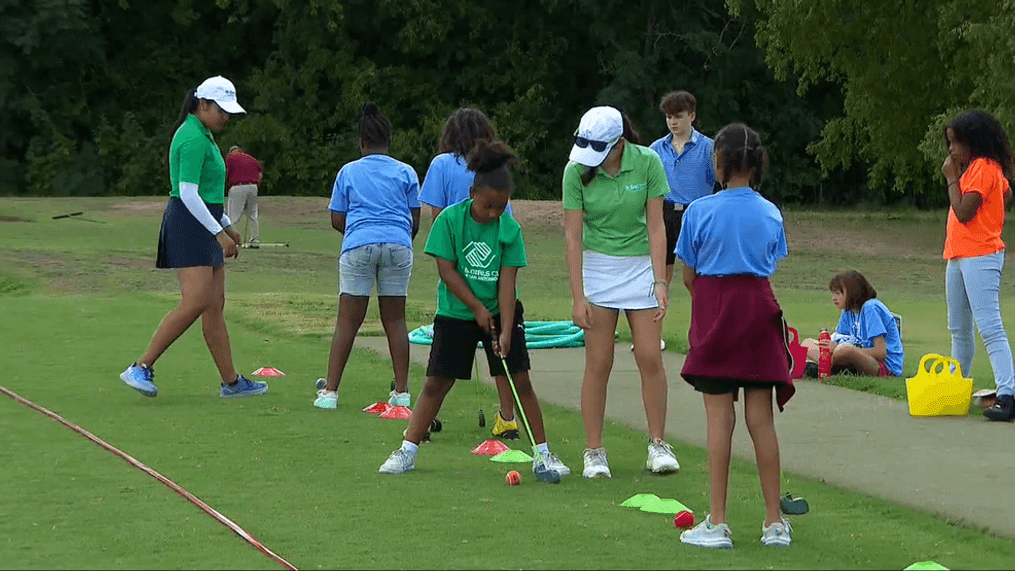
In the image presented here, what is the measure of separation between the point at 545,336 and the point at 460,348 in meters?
5.42

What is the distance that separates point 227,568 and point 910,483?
3375 mm

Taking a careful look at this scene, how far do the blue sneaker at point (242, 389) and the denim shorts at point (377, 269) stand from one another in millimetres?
1100

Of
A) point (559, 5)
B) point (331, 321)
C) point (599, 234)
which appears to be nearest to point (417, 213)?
point (599, 234)

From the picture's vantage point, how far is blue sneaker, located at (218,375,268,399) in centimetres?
967

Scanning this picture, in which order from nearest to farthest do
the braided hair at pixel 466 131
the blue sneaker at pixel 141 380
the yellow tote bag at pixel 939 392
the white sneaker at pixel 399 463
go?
the white sneaker at pixel 399 463
the braided hair at pixel 466 131
the yellow tote bag at pixel 939 392
the blue sneaker at pixel 141 380

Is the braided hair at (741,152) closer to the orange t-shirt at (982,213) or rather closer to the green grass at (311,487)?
the green grass at (311,487)

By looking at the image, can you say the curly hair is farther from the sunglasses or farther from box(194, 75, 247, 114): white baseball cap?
box(194, 75, 247, 114): white baseball cap

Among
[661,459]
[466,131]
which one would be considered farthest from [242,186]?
[661,459]

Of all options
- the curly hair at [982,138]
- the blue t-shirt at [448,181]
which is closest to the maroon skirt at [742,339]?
the blue t-shirt at [448,181]

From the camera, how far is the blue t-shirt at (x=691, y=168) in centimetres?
1082

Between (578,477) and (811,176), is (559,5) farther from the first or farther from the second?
(578,477)

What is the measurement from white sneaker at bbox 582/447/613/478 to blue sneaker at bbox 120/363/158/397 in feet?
11.6

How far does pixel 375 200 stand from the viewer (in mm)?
9055

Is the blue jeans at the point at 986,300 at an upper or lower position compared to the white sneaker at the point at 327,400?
upper
